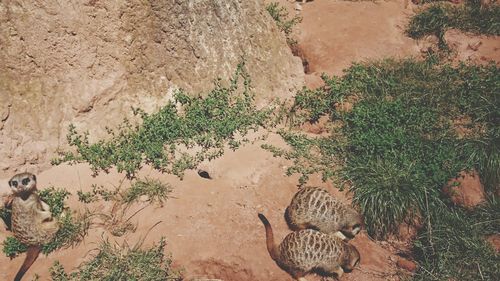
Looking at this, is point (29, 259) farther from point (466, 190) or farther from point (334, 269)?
point (466, 190)

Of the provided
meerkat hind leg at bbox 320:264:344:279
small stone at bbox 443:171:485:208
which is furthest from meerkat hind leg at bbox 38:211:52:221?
small stone at bbox 443:171:485:208

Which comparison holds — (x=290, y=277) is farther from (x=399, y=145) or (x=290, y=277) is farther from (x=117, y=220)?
(x=399, y=145)

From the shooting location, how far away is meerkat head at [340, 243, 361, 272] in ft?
12.7

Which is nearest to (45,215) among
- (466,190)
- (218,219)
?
(218,219)

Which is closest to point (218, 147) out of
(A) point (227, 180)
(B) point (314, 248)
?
(A) point (227, 180)

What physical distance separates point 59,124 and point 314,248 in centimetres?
317

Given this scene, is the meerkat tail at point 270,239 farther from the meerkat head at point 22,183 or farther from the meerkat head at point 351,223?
the meerkat head at point 22,183

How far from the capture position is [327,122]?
18.3 feet

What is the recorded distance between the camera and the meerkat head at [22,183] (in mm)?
3734

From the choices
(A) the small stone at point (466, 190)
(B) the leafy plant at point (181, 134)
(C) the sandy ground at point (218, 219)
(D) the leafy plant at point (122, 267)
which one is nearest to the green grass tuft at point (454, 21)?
(A) the small stone at point (466, 190)

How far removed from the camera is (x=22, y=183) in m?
3.75

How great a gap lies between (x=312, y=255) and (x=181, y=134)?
7.19ft

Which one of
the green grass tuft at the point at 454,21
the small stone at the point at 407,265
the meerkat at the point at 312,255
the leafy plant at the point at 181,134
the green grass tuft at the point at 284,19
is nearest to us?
the meerkat at the point at 312,255

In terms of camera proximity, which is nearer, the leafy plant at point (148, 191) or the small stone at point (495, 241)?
the small stone at point (495, 241)
